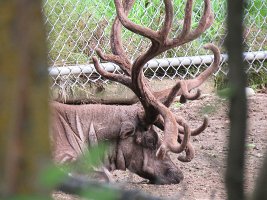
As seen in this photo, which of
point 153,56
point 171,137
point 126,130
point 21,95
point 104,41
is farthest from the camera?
point 104,41

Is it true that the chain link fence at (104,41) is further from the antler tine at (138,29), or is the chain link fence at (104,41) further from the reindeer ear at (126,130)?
the antler tine at (138,29)

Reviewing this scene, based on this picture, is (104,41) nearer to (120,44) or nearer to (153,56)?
(120,44)

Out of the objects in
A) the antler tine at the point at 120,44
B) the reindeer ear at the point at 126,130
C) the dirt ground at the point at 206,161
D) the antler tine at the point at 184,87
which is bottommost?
the dirt ground at the point at 206,161

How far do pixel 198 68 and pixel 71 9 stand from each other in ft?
4.57

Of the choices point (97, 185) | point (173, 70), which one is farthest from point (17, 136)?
point (173, 70)

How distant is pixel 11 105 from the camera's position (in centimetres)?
87

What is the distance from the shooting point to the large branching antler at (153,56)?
510 centimetres

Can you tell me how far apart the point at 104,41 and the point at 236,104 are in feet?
21.4

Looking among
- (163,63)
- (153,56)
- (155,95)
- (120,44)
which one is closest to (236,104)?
(153,56)

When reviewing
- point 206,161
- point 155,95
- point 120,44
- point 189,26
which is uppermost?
point 189,26

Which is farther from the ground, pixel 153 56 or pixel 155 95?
pixel 153 56

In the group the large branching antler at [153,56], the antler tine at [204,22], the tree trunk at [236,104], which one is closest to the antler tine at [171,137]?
the large branching antler at [153,56]

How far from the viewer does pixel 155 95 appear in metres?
5.37

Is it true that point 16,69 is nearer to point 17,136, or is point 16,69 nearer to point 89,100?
point 17,136
